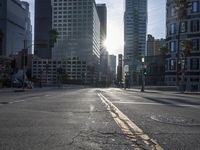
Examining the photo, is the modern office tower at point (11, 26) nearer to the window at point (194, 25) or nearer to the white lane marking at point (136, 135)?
the window at point (194, 25)

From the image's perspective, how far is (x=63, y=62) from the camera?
191125mm

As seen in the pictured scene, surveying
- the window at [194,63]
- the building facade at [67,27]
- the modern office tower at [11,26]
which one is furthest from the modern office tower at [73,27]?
the window at [194,63]

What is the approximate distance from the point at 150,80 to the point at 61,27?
38.1 m

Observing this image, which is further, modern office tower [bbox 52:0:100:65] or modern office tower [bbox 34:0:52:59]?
modern office tower [bbox 52:0:100:65]

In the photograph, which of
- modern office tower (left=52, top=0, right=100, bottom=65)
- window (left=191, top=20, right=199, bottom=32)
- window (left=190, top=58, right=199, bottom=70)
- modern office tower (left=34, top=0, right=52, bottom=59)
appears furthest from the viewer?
modern office tower (left=52, top=0, right=100, bottom=65)

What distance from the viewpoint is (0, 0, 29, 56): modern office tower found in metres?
148

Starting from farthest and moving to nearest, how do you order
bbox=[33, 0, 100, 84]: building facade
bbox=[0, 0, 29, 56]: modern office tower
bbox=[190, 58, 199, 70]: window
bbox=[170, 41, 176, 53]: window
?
bbox=[33, 0, 100, 84]: building facade → bbox=[0, 0, 29, 56]: modern office tower → bbox=[170, 41, 176, 53]: window → bbox=[190, 58, 199, 70]: window

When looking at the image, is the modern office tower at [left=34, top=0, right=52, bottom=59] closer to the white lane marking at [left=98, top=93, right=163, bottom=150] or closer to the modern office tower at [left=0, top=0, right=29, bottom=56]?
the modern office tower at [left=0, top=0, right=29, bottom=56]

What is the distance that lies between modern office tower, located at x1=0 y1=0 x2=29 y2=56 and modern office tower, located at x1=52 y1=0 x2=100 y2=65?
14030mm

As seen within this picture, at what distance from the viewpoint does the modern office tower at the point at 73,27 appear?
158 meters

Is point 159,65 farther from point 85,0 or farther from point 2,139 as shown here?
point 2,139

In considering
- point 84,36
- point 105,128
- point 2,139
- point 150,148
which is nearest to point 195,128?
point 105,128

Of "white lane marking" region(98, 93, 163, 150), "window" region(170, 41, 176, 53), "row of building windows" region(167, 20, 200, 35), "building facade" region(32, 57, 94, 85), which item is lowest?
"white lane marking" region(98, 93, 163, 150)

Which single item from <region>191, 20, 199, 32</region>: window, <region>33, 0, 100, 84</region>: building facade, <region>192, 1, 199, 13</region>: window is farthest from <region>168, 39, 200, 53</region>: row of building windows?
<region>33, 0, 100, 84</region>: building facade
